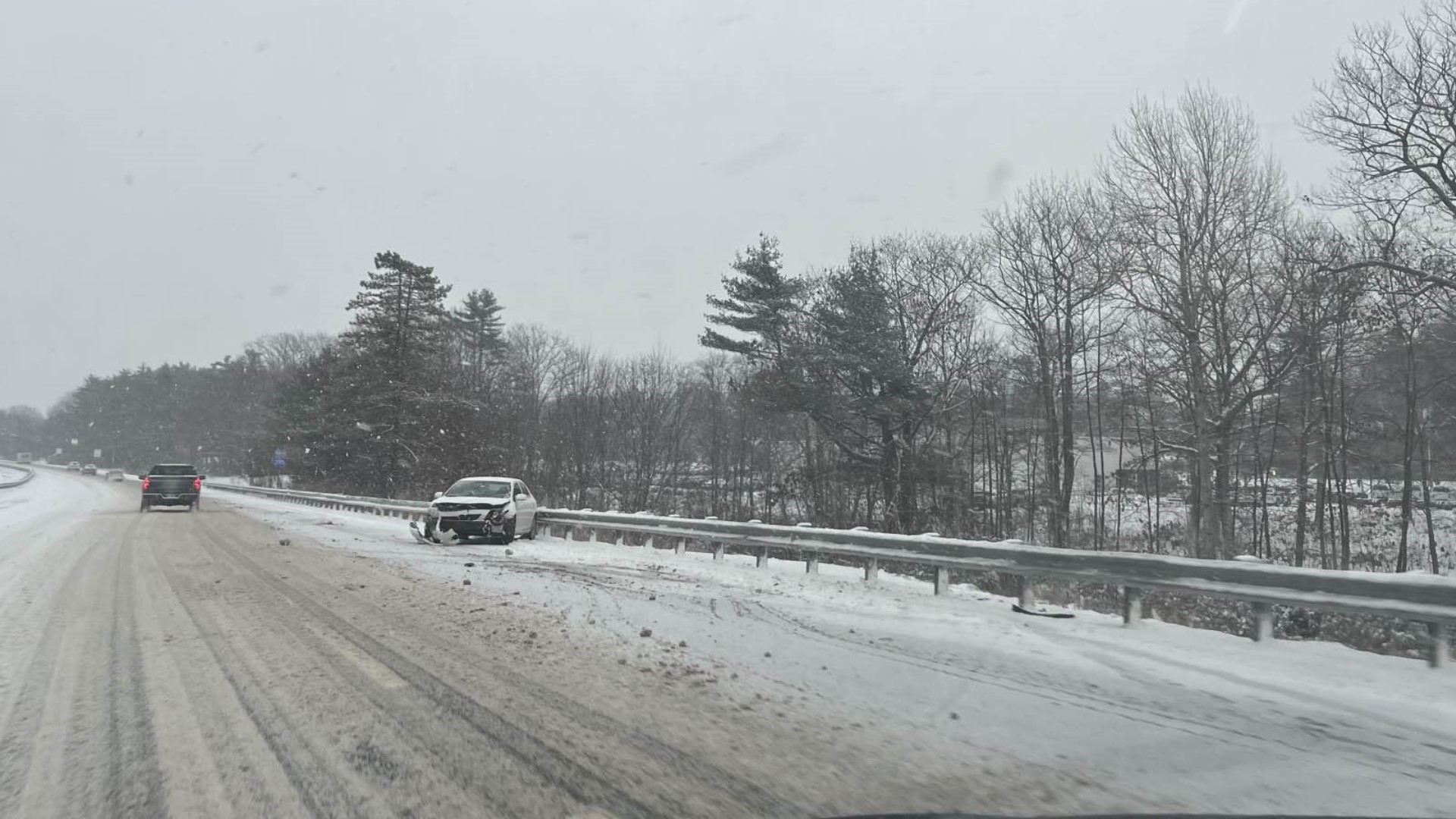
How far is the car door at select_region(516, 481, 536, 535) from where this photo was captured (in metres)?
18.7

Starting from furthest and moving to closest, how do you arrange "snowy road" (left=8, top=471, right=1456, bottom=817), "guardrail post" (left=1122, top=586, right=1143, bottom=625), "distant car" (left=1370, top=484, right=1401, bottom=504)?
"distant car" (left=1370, top=484, right=1401, bottom=504) < "guardrail post" (left=1122, top=586, right=1143, bottom=625) < "snowy road" (left=8, top=471, right=1456, bottom=817)

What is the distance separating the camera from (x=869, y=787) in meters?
3.79

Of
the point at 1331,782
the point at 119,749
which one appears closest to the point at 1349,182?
the point at 1331,782

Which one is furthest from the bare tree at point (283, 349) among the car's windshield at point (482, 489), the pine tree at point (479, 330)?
the car's windshield at point (482, 489)

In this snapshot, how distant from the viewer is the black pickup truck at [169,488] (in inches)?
1163

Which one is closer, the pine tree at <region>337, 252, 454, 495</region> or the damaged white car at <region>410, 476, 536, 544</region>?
the damaged white car at <region>410, 476, 536, 544</region>

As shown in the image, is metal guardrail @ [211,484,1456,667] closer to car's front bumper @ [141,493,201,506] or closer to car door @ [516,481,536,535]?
car door @ [516,481,536,535]

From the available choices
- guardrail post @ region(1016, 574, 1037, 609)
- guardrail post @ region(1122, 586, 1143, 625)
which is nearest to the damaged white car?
guardrail post @ region(1016, 574, 1037, 609)

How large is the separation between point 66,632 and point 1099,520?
30.8 m

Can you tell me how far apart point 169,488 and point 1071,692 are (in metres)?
33.5

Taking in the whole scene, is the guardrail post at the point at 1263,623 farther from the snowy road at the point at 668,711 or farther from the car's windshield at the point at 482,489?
the car's windshield at the point at 482,489

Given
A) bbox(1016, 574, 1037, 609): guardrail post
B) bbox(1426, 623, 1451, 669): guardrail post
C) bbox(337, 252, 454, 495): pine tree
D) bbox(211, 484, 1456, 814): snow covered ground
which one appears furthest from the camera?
bbox(337, 252, 454, 495): pine tree

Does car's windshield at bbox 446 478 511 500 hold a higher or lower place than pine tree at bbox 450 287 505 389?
lower

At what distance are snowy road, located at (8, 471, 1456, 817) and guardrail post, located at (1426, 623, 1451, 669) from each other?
143mm
